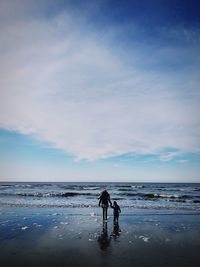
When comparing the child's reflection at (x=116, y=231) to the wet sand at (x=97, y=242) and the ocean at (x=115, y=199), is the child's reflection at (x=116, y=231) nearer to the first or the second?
the wet sand at (x=97, y=242)

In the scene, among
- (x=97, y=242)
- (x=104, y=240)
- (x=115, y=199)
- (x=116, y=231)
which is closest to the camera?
(x=97, y=242)

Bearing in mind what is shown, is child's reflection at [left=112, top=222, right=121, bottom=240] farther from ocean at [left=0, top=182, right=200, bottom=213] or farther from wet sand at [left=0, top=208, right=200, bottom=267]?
ocean at [left=0, top=182, right=200, bottom=213]

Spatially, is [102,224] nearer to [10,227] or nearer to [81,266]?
[10,227]

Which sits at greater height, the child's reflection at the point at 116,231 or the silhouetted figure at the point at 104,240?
the silhouetted figure at the point at 104,240

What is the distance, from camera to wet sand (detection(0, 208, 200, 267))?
756 centimetres

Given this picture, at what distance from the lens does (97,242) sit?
32.2 feet

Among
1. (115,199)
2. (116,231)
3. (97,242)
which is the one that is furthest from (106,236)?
(115,199)

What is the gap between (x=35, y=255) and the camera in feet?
26.3

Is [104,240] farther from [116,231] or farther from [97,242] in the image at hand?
[116,231]

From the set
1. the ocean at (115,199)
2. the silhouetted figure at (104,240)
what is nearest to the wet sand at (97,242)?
the silhouetted figure at (104,240)

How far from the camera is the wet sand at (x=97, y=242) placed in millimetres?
7564

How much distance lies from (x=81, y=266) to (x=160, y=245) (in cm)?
379

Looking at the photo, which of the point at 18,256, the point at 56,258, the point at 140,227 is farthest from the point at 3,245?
the point at 140,227

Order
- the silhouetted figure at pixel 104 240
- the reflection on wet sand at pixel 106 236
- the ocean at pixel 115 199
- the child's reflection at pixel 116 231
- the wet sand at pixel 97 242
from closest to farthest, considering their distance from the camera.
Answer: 1. the wet sand at pixel 97 242
2. the silhouetted figure at pixel 104 240
3. the reflection on wet sand at pixel 106 236
4. the child's reflection at pixel 116 231
5. the ocean at pixel 115 199
